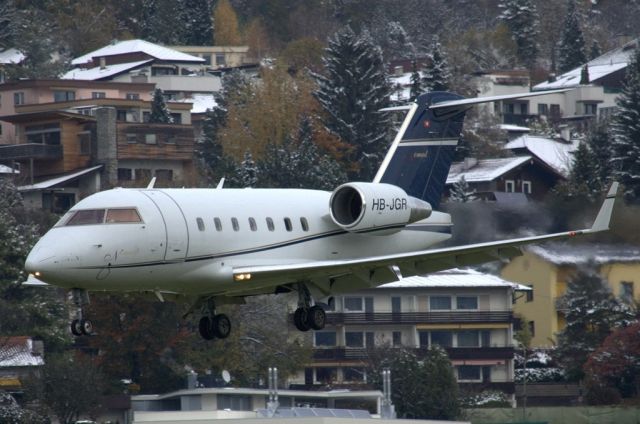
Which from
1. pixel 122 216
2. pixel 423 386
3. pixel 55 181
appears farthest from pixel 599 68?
pixel 122 216

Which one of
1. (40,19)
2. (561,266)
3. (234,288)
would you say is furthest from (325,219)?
(40,19)

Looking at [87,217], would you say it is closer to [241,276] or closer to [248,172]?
[241,276]

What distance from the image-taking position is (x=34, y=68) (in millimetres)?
125875

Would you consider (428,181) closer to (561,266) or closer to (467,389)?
(561,266)

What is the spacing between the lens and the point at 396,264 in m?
36.1

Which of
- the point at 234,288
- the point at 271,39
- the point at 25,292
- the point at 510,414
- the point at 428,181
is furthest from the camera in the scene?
the point at 271,39

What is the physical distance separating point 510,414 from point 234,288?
3006cm

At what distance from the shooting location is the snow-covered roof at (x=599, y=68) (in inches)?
5098

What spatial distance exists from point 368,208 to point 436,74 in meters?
71.1

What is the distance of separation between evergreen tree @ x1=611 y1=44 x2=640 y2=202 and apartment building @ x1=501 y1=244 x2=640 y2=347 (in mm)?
12228

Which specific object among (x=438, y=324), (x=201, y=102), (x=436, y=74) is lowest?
(x=438, y=324)

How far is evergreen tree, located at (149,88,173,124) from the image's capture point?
10375cm

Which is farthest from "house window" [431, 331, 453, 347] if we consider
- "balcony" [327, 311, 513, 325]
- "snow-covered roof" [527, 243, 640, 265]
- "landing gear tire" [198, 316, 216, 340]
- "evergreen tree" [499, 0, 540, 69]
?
"evergreen tree" [499, 0, 540, 69]

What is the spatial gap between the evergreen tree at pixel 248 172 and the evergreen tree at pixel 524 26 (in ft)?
184
